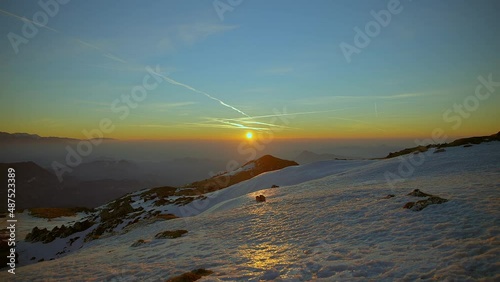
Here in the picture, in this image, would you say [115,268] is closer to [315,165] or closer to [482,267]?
[482,267]

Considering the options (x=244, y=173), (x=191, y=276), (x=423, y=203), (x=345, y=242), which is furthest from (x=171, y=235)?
(x=244, y=173)

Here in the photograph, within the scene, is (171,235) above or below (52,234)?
above

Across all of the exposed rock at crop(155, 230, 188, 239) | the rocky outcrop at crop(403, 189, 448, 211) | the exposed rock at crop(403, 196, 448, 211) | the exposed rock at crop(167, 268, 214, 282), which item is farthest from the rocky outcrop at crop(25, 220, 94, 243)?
the exposed rock at crop(403, 196, 448, 211)

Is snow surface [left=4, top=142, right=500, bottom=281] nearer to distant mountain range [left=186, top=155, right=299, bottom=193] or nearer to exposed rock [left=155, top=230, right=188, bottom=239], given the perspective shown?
exposed rock [left=155, top=230, right=188, bottom=239]

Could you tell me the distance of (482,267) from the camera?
28.2ft

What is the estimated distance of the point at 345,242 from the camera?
13758mm

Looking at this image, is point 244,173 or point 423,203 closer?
point 423,203

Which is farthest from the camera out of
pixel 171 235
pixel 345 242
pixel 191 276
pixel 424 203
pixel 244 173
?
pixel 244 173

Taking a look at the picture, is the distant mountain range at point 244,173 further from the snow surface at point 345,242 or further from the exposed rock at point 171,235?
the snow surface at point 345,242

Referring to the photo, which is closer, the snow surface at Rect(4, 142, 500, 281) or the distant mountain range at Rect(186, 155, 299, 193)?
the snow surface at Rect(4, 142, 500, 281)

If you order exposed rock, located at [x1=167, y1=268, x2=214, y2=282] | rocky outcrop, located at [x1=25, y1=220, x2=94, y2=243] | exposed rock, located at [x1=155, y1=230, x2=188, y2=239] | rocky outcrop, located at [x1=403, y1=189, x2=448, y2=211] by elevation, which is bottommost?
rocky outcrop, located at [x1=25, y1=220, x2=94, y2=243]

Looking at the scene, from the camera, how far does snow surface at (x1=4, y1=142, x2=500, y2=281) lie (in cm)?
1001

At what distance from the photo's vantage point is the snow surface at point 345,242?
10.0 meters

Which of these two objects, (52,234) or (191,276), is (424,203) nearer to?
(191,276)
